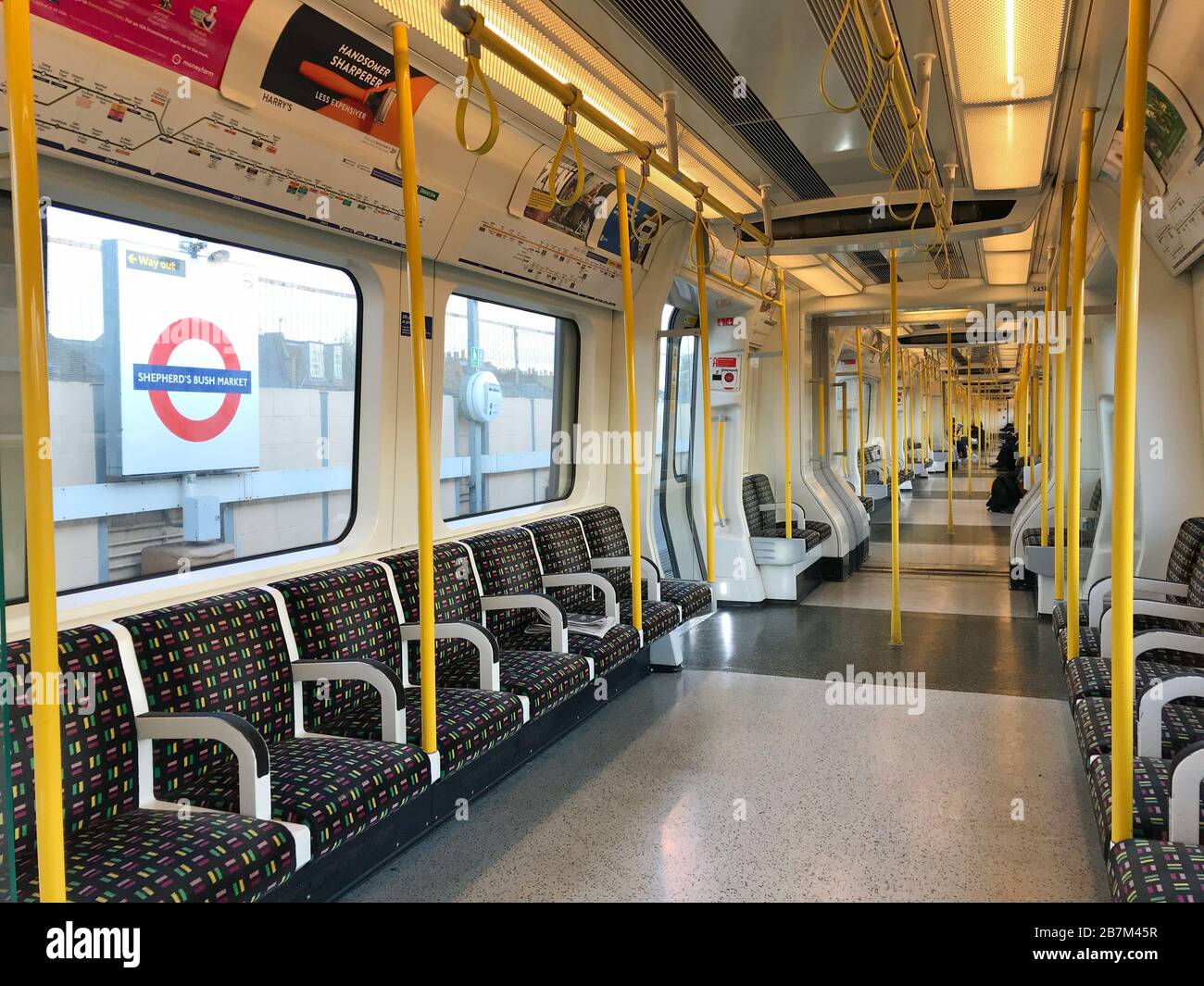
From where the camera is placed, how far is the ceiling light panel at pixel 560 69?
10.9 ft

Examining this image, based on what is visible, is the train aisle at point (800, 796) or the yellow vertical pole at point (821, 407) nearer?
the train aisle at point (800, 796)

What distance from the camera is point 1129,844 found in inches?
88.0

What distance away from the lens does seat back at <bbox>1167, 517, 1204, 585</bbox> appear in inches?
191

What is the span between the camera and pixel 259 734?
257 cm

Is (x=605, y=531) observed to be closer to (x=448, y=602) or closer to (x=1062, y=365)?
(x=448, y=602)

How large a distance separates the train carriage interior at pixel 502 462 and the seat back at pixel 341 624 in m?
0.02

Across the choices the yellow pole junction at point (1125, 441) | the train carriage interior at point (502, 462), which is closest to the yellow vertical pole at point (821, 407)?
the train carriage interior at point (502, 462)

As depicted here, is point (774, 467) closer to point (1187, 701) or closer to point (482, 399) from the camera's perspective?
point (482, 399)

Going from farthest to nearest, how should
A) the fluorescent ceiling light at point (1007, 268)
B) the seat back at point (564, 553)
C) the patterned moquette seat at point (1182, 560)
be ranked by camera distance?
the fluorescent ceiling light at point (1007, 268), the seat back at point (564, 553), the patterned moquette seat at point (1182, 560)

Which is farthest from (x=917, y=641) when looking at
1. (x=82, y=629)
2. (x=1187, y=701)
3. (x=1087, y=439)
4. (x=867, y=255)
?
(x=82, y=629)

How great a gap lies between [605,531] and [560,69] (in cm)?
306

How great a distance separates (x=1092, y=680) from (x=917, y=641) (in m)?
2.96

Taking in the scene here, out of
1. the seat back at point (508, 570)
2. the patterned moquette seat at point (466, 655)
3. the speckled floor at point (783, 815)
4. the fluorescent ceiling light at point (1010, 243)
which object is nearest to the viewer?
the speckled floor at point (783, 815)

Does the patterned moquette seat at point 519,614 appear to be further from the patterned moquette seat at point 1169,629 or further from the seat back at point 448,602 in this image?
the patterned moquette seat at point 1169,629
